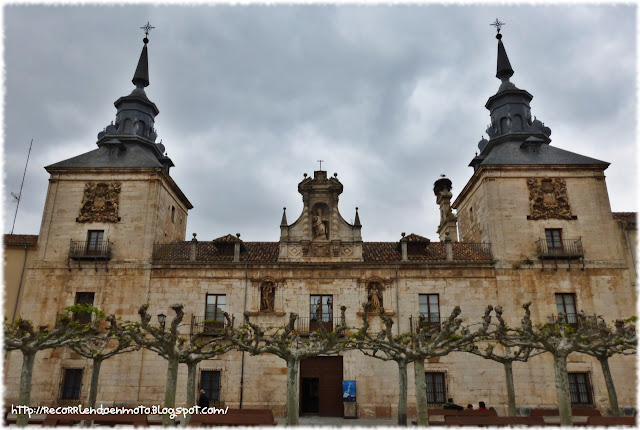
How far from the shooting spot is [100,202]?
26484 millimetres

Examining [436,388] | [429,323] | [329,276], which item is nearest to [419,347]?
[429,323]

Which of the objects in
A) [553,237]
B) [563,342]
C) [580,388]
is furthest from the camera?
[553,237]

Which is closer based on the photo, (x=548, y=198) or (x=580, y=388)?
(x=580, y=388)

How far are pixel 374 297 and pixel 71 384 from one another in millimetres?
15022

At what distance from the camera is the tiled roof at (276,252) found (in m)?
25.4

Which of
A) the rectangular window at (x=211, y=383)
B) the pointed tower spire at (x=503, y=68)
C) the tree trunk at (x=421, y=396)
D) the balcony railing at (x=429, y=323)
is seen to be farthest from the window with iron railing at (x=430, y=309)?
the pointed tower spire at (x=503, y=68)

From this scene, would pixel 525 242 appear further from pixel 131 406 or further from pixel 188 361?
pixel 131 406

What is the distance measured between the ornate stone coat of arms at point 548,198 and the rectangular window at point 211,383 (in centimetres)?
1811

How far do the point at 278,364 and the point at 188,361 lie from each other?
22.1ft

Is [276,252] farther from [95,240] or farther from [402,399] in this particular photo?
[402,399]

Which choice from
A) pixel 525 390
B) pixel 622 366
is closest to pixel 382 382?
pixel 525 390

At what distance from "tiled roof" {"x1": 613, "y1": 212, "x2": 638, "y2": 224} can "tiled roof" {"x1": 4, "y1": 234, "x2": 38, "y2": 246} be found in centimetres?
3066

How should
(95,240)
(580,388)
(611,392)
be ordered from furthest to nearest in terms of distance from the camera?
(95,240)
(580,388)
(611,392)

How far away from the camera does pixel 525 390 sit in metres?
22.8
